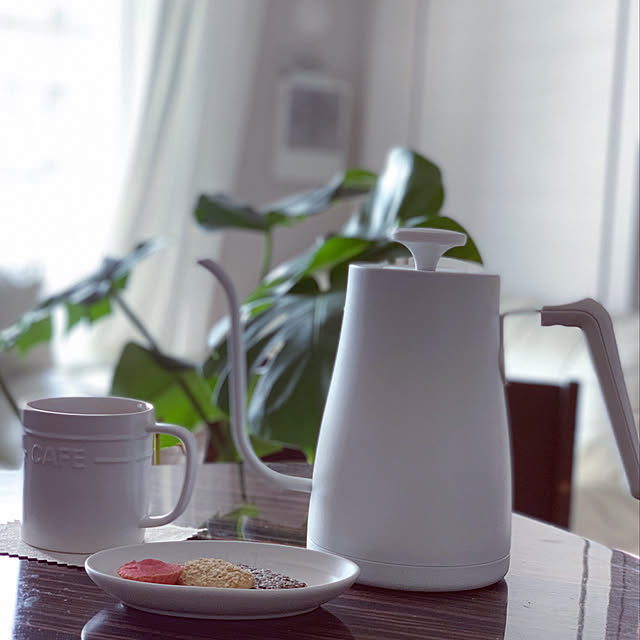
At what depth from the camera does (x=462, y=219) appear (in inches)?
141

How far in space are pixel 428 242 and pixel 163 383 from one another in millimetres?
698

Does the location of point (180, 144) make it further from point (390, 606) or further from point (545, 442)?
point (390, 606)

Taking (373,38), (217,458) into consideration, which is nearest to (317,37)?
(373,38)

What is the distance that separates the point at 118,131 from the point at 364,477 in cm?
323

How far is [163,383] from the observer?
1298 millimetres

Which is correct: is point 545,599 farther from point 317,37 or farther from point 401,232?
point 317,37

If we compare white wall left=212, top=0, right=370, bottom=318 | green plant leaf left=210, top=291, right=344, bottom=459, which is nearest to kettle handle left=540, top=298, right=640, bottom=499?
green plant leaf left=210, top=291, right=344, bottom=459

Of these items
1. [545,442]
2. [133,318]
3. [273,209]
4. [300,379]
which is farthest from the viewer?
[545,442]

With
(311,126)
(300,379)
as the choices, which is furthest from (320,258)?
(311,126)

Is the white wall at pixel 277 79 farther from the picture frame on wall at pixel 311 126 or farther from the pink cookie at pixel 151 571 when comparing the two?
the pink cookie at pixel 151 571

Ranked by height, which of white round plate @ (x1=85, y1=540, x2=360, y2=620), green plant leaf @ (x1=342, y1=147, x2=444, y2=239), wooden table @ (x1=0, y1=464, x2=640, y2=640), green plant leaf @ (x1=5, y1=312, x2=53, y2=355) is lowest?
wooden table @ (x1=0, y1=464, x2=640, y2=640)

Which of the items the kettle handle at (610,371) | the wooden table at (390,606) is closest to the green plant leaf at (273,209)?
the wooden table at (390,606)

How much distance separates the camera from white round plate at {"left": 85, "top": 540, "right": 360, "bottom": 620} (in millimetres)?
562

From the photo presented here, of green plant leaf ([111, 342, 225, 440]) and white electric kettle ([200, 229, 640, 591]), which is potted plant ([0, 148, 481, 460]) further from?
white electric kettle ([200, 229, 640, 591])
